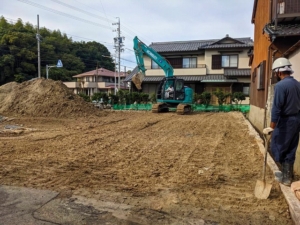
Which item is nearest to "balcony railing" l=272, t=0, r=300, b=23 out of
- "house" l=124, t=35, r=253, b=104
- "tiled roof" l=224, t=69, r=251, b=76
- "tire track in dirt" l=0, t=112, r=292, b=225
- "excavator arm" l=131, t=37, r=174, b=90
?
"tire track in dirt" l=0, t=112, r=292, b=225

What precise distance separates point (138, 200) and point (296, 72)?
4098 millimetres

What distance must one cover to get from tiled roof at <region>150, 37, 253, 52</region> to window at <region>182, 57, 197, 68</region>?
0.91 metres

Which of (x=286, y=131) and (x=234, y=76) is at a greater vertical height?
(x=234, y=76)

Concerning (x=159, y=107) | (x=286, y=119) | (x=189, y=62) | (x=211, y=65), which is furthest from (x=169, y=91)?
(x=286, y=119)

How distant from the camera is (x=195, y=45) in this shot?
76.3 ft

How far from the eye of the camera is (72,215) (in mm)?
2498

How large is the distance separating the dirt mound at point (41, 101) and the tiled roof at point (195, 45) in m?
12.3

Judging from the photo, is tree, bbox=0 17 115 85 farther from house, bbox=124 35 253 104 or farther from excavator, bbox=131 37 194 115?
excavator, bbox=131 37 194 115

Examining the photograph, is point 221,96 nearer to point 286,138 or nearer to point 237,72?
point 237,72

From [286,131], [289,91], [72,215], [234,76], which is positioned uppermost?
[234,76]

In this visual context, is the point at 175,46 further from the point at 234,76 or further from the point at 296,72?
the point at 296,72

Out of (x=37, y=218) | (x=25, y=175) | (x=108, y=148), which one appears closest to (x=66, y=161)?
(x=25, y=175)

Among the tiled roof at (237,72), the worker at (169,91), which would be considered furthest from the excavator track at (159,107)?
the tiled roof at (237,72)

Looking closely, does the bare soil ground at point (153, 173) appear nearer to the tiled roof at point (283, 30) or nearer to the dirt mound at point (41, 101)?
the tiled roof at point (283, 30)
